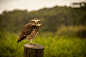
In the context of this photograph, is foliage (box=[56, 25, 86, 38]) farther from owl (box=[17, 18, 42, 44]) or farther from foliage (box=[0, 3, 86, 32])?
owl (box=[17, 18, 42, 44])

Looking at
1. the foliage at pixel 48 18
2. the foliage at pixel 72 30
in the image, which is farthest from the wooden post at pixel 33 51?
the foliage at pixel 48 18

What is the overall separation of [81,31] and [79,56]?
318 centimetres

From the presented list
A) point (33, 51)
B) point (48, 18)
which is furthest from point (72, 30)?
point (33, 51)

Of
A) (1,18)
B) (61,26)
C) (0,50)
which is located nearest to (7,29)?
(1,18)

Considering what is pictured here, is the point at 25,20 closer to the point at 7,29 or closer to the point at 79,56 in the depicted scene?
the point at 7,29

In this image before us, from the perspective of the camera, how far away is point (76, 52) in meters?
3.76

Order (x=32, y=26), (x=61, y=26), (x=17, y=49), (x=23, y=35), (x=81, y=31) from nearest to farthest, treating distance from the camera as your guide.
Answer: (x=32, y=26), (x=23, y=35), (x=17, y=49), (x=81, y=31), (x=61, y=26)

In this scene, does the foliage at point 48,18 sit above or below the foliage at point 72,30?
above

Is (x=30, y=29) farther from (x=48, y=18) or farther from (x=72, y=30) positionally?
(x=48, y=18)

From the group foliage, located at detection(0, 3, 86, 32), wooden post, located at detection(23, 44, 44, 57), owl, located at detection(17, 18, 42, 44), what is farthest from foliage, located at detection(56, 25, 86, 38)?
wooden post, located at detection(23, 44, 44, 57)

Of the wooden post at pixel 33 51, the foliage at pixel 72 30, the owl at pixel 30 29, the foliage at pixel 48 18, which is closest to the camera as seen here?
the wooden post at pixel 33 51

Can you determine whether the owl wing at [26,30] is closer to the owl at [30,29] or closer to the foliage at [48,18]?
the owl at [30,29]

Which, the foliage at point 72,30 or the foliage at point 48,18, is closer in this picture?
the foliage at point 72,30

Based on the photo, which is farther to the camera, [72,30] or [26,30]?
[72,30]
